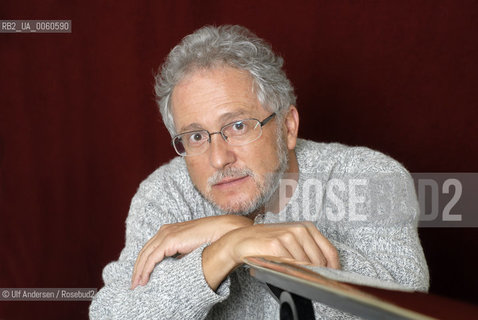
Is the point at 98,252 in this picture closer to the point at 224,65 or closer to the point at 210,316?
the point at 210,316

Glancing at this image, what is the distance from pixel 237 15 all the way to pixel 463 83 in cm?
88

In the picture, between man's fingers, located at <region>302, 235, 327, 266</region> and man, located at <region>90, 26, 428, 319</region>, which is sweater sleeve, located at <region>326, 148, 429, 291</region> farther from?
man's fingers, located at <region>302, 235, 327, 266</region>

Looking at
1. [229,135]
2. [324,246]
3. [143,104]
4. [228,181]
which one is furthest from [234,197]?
[143,104]

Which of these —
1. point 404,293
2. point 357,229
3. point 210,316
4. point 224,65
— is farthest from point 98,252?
point 404,293

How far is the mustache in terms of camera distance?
1403 mm

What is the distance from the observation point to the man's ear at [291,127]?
158cm

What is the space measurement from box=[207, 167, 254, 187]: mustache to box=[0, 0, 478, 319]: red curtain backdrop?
36.0 inches

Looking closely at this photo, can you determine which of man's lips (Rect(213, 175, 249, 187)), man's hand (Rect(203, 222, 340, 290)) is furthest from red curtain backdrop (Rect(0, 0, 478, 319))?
man's hand (Rect(203, 222, 340, 290))

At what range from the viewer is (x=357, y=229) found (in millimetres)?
1254

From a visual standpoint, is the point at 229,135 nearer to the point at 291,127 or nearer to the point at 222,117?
the point at 222,117

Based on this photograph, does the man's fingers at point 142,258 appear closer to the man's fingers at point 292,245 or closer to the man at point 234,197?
the man at point 234,197

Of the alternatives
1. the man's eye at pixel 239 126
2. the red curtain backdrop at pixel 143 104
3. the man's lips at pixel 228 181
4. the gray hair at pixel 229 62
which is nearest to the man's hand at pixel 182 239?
the man's lips at pixel 228 181

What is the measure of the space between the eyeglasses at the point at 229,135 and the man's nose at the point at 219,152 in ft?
0.03

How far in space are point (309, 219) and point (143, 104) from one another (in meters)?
1.12
